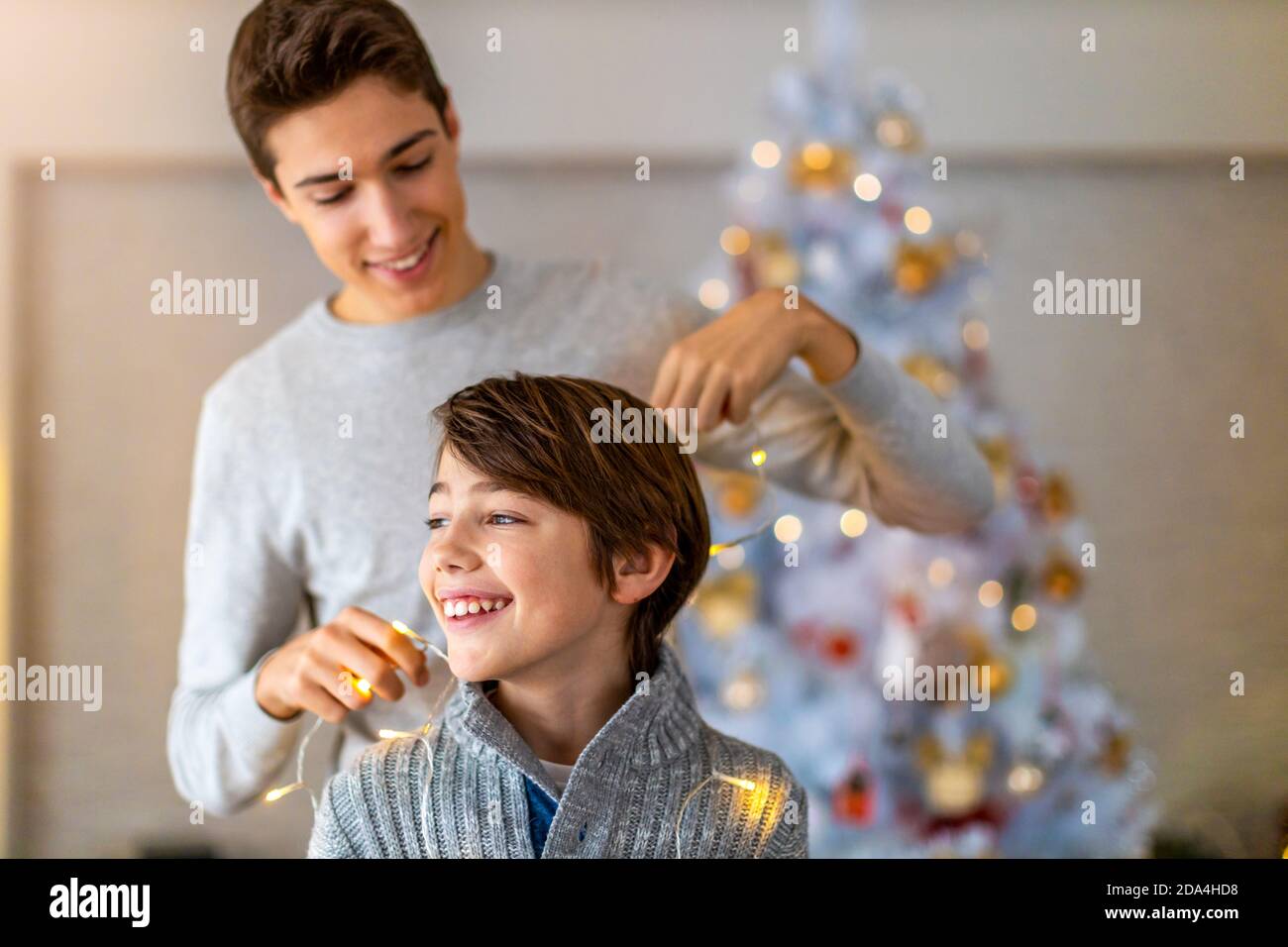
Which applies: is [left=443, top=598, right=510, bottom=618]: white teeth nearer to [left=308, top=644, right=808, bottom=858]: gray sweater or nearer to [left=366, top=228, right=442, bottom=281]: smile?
[left=308, top=644, right=808, bottom=858]: gray sweater

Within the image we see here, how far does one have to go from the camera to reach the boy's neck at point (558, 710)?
1110 mm

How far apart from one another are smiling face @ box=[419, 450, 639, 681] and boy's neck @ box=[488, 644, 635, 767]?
13 millimetres

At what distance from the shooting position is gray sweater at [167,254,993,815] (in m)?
1.29

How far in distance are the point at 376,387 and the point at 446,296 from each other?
13cm

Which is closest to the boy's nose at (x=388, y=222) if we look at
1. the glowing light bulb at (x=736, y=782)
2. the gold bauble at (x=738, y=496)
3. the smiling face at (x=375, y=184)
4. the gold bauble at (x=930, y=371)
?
the smiling face at (x=375, y=184)

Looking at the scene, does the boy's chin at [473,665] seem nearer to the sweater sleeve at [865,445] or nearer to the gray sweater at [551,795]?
the gray sweater at [551,795]

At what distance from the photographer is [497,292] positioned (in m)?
1.34

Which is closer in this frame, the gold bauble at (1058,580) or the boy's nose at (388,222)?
the boy's nose at (388,222)

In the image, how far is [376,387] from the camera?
51.6 inches

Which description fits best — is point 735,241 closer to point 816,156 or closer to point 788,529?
point 816,156

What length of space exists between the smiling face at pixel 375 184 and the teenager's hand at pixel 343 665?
0.36m

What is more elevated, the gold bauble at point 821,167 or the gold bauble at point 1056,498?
the gold bauble at point 821,167

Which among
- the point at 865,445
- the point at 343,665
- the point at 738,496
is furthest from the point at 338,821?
the point at 738,496

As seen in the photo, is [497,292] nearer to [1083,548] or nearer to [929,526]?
[929,526]
